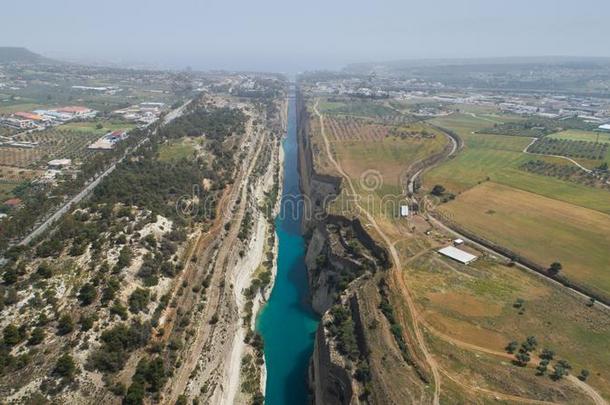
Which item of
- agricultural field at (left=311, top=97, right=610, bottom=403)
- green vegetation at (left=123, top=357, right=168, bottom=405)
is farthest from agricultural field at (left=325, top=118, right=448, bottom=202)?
green vegetation at (left=123, top=357, right=168, bottom=405)

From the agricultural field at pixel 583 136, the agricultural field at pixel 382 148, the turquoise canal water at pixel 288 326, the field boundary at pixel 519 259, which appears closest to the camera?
the turquoise canal water at pixel 288 326

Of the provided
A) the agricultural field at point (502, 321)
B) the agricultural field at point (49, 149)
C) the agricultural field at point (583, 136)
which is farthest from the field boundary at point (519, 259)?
the agricultural field at point (49, 149)

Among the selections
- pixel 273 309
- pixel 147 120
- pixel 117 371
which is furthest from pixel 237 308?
pixel 147 120

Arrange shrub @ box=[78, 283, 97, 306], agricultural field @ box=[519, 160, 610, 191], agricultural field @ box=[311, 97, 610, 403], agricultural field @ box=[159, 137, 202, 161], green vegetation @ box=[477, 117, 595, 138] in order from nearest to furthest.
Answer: agricultural field @ box=[311, 97, 610, 403] < shrub @ box=[78, 283, 97, 306] < agricultural field @ box=[519, 160, 610, 191] < agricultural field @ box=[159, 137, 202, 161] < green vegetation @ box=[477, 117, 595, 138]

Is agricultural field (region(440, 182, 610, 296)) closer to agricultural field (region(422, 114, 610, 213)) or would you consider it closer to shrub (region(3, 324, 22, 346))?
agricultural field (region(422, 114, 610, 213))

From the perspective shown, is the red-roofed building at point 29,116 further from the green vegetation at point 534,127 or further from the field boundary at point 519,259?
the green vegetation at point 534,127

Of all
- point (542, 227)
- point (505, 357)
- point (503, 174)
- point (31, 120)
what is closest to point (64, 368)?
point (505, 357)
